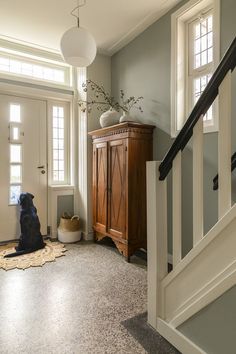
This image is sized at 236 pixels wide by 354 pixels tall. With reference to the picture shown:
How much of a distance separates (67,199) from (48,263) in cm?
125

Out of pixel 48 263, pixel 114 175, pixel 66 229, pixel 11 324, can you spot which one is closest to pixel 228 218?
pixel 11 324

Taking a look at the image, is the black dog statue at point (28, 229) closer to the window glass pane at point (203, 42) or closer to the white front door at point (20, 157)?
the white front door at point (20, 157)

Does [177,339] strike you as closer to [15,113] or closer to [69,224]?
[69,224]

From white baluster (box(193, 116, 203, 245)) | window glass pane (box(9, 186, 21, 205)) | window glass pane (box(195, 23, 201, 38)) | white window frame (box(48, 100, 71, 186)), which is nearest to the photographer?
white baluster (box(193, 116, 203, 245))

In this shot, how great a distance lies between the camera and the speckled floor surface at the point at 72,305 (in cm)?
158

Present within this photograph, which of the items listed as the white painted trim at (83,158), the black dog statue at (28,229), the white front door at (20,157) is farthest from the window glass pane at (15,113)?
the black dog statue at (28,229)

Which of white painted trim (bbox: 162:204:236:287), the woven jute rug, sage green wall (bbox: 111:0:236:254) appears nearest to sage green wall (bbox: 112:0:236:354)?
sage green wall (bbox: 111:0:236:254)

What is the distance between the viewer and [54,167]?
13.0 feet

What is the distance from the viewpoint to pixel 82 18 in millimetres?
3020

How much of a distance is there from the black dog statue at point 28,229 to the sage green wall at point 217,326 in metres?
2.40

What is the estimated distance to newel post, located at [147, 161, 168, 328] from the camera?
1627mm

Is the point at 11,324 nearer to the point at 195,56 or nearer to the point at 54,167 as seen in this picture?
the point at 54,167

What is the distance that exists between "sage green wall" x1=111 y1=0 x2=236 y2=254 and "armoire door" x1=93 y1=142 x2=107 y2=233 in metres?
0.69

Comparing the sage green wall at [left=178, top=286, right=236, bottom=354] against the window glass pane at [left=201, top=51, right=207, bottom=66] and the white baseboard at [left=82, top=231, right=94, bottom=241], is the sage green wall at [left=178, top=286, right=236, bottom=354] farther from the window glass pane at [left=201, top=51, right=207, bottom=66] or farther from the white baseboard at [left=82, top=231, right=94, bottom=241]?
the white baseboard at [left=82, top=231, right=94, bottom=241]
